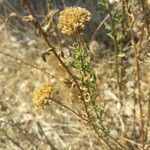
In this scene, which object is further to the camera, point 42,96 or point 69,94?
point 69,94

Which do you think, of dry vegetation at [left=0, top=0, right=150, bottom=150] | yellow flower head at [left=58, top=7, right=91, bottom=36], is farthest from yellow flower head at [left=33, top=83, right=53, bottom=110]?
dry vegetation at [left=0, top=0, right=150, bottom=150]

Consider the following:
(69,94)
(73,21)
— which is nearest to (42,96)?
(73,21)

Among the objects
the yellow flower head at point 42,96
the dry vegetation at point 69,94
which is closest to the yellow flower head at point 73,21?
the yellow flower head at point 42,96

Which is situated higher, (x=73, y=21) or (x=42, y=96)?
(x=73, y=21)

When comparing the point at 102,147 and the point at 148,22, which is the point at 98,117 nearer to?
the point at 148,22

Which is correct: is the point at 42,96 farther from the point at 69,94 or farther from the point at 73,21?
the point at 69,94

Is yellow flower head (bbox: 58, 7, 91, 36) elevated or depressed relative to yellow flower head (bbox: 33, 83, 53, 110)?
elevated

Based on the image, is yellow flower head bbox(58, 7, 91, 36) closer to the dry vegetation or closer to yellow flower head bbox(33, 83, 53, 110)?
yellow flower head bbox(33, 83, 53, 110)

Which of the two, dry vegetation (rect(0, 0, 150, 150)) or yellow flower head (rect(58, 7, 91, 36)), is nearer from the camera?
yellow flower head (rect(58, 7, 91, 36))

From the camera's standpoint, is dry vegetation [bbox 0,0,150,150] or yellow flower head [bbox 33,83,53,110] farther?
dry vegetation [bbox 0,0,150,150]
